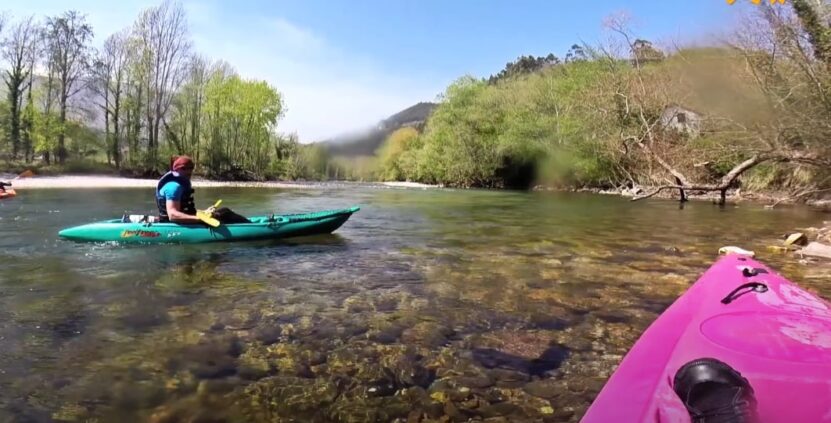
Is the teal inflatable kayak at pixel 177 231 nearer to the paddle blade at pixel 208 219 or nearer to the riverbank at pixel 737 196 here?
the paddle blade at pixel 208 219

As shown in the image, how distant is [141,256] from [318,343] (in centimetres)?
467

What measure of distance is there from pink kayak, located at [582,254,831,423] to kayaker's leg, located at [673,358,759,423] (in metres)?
0.06

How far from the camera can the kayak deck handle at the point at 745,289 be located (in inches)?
115

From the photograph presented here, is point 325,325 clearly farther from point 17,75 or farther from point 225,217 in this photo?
point 17,75

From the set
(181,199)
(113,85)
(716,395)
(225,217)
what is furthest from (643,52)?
(113,85)

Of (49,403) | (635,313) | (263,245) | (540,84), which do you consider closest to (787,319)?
(635,313)

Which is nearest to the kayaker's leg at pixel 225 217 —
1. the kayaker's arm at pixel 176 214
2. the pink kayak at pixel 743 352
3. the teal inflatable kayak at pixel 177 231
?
the teal inflatable kayak at pixel 177 231

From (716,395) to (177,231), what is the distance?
309 inches

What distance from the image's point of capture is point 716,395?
4.95ft

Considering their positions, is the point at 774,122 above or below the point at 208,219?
above

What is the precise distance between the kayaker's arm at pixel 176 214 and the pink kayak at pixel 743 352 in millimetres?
7063

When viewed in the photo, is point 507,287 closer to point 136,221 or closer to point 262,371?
point 262,371

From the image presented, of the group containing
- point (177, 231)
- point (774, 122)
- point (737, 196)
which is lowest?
point (177, 231)

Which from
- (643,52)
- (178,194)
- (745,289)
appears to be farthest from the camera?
(643,52)
